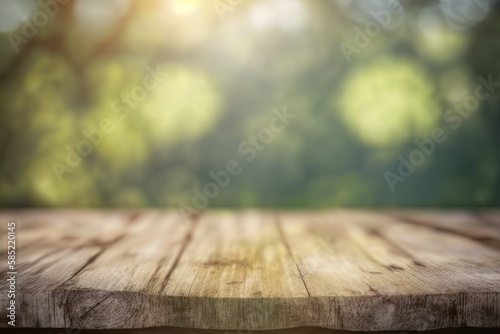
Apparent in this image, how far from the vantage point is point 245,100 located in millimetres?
1786

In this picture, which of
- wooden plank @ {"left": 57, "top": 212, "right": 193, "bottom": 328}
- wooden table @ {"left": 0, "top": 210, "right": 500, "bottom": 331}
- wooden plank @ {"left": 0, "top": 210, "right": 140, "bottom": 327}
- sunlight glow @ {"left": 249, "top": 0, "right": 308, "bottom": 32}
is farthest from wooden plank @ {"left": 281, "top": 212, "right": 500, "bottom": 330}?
sunlight glow @ {"left": 249, "top": 0, "right": 308, "bottom": 32}

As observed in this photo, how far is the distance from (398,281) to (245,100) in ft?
3.21

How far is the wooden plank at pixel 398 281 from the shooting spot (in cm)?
88

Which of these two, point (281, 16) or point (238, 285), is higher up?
point (281, 16)

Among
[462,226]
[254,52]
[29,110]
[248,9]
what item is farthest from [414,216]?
[29,110]

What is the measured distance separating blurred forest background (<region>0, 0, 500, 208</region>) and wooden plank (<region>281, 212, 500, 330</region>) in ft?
1.55

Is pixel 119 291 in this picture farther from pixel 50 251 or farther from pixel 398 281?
pixel 398 281

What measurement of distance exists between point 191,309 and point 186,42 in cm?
111

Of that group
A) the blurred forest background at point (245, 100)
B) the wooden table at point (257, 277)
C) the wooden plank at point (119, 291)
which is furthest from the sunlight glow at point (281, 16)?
the wooden plank at point (119, 291)

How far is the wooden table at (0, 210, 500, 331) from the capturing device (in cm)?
88

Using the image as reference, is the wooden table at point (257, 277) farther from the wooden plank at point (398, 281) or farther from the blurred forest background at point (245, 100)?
the blurred forest background at point (245, 100)

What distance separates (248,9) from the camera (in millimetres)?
1761

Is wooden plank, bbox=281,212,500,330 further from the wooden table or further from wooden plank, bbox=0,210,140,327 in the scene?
wooden plank, bbox=0,210,140,327

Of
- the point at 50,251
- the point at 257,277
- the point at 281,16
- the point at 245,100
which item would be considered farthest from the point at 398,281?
the point at 281,16
